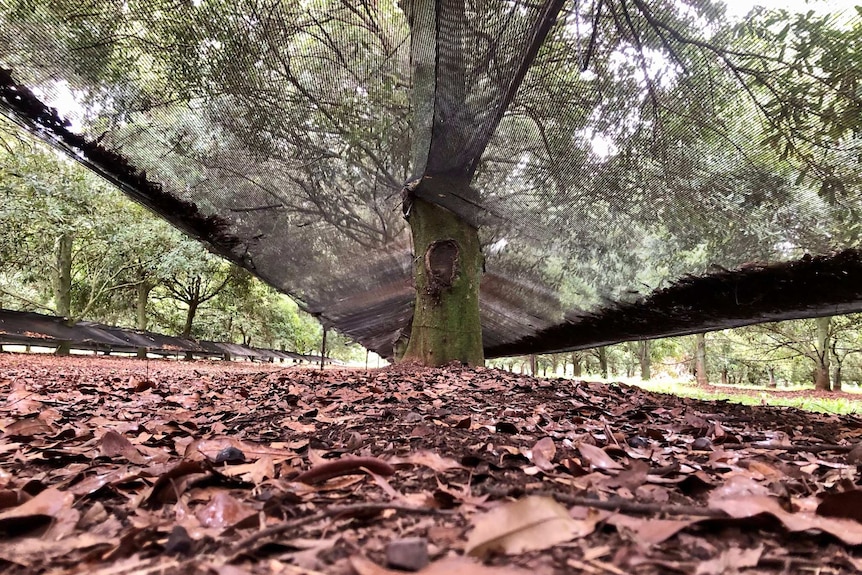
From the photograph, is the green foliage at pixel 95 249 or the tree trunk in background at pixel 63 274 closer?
the green foliage at pixel 95 249

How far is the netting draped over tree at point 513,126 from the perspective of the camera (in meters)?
1.93

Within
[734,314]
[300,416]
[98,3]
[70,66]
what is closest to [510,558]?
[300,416]

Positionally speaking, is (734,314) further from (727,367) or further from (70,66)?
(727,367)

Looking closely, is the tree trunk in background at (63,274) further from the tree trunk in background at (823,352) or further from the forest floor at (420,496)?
the tree trunk in background at (823,352)

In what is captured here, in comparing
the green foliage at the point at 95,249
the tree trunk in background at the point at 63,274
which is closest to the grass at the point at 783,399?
the green foliage at the point at 95,249

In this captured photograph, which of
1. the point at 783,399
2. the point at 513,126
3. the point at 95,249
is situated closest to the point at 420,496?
the point at 513,126

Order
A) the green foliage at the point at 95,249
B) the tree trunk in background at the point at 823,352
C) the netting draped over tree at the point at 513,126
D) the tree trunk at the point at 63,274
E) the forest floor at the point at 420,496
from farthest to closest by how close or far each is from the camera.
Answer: the tree trunk at the point at 63,274 < the tree trunk in background at the point at 823,352 < the green foliage at the point at 95,249 < the netting draped over tree at the point at 513,126 < the forest floor at the point at 420,496

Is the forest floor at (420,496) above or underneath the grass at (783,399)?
above

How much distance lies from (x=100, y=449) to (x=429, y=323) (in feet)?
8.02

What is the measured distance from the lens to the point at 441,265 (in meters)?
3.51

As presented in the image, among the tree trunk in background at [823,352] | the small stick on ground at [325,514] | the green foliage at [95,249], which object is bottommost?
the small stick on ground at [325,514]

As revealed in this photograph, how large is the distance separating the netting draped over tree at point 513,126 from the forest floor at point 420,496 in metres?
1.25

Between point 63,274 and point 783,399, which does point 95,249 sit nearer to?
point 63,274

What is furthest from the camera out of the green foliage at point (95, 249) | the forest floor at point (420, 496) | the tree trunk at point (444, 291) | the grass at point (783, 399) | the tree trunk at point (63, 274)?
the tree trunk at point (63, 274)
